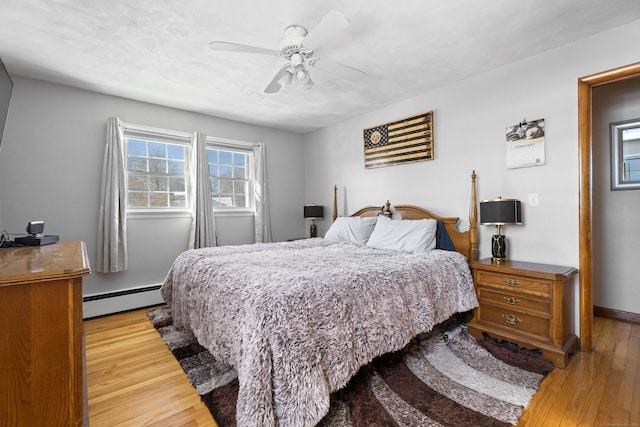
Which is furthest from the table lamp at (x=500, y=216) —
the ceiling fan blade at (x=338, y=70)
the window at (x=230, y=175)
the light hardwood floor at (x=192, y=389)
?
the window at (x=230, y=175)

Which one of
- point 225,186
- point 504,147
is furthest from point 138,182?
point 504,147

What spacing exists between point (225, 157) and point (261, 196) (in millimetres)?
778

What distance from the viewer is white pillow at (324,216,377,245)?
3443 millimetres

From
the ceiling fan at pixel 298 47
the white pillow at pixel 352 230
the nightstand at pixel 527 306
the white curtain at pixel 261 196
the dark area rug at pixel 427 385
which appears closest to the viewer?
the dark area rug at pixel 427 385

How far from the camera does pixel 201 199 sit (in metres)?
3.78

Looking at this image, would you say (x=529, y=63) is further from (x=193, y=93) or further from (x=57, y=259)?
(x=57, y=259)

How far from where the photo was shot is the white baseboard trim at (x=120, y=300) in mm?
3100

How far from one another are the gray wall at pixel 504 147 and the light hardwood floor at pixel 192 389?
45 centimetres

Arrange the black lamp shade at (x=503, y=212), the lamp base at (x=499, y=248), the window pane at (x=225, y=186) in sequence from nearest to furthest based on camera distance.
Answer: the black lamp shade at (x=503, y=212) < the lamp base at (x=499, y=248) < the window pane at (x=225, y=186)

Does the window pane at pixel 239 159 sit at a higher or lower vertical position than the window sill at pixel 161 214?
higher

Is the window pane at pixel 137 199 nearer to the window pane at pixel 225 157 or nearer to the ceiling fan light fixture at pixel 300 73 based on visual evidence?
the window pane at pixel 225 157

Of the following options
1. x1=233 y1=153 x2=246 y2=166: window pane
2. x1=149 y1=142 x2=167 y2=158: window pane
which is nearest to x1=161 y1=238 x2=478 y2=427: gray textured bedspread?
x1=149 y1=142 x2=167 y2=158: window pane

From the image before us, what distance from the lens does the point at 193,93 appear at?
127 inches

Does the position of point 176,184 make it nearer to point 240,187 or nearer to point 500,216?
point 240,187
